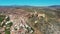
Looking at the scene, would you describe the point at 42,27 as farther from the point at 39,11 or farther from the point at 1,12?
the point at 1,12

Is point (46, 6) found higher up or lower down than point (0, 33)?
higher up

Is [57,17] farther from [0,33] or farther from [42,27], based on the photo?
[0,33]

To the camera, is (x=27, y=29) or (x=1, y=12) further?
(x=1, y=12)

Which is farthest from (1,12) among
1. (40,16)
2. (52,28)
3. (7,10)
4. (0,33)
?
(52,28)

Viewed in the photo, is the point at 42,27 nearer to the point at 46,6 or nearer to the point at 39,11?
the point at 39,11

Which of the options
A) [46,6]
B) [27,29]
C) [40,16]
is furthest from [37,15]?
[46,6]

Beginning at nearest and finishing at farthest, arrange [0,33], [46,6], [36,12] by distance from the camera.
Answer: [0,33]
[36,12]
[46,6]

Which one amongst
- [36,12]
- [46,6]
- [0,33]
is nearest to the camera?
[0,33]

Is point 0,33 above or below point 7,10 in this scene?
below
